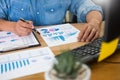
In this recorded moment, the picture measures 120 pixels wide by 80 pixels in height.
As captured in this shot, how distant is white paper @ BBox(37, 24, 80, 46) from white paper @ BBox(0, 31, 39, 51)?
0.22 ft

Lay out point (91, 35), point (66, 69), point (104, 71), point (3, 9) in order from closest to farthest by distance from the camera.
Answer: point (66, 69)
point (104, 71)
point (91, 35)
point (3, 9)

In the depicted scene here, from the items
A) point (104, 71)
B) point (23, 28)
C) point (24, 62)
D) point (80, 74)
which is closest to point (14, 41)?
point (23, 28)

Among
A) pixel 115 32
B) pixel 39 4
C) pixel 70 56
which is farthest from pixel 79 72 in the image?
pixel 39 4

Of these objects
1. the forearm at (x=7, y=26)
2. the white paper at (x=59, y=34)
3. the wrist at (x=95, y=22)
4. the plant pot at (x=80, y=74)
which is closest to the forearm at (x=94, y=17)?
the wrist at (x=95, y=22)

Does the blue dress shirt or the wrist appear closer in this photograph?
the wrist

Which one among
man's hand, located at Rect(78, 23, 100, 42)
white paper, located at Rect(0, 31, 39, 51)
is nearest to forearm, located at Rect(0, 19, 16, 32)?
white paper, located at Rect(0, 31, 39, 51)

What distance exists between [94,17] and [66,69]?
2.55 ft

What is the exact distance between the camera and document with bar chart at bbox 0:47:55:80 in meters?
0.76

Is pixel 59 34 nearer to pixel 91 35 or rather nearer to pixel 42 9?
pixel 91 35

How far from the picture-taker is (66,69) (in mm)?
467

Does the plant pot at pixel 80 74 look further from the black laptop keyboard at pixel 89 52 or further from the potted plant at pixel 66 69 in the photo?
the black laptop keyboard at pixel 89 52

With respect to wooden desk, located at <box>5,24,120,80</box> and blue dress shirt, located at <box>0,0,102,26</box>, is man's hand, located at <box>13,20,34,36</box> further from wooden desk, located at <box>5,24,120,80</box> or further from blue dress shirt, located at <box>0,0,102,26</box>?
wooden desk, located at <box>5,24,120,80</box>

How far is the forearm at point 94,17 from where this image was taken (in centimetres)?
114

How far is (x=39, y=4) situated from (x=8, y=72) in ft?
2.14
